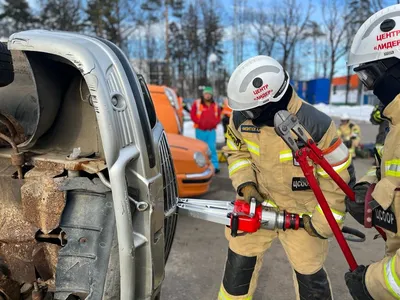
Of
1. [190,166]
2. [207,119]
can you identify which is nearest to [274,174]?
[190,166]

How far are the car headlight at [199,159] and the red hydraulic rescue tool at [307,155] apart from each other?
2720 millimetres

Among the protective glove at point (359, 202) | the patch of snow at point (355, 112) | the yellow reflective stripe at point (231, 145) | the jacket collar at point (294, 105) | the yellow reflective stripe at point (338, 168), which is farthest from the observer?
the patch of snow at point (355, 112)

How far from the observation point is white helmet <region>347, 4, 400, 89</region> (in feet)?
6.21

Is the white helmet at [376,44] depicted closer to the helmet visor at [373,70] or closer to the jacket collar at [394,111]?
the helmet visor at [373,70]

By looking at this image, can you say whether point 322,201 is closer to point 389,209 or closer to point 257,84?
point 389,209

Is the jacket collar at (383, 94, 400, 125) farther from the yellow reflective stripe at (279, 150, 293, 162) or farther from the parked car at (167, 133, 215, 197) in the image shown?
the parked car at (167, 133, 215, 197)

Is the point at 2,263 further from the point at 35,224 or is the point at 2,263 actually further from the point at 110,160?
the point at 110,160

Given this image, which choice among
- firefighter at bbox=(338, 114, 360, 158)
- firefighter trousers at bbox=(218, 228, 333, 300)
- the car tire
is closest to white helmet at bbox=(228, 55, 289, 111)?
firefighter trousers at bbox=(218, 228, 333, 300)

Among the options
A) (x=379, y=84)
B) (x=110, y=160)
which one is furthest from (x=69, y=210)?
(x=379, y=84)

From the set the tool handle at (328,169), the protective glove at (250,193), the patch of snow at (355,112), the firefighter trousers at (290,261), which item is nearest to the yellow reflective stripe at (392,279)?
the tool handle at (328,169)

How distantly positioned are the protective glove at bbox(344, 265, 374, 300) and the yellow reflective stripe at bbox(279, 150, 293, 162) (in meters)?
0.79

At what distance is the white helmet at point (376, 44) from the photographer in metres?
1.89

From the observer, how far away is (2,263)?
208 cm

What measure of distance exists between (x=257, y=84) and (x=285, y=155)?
487 mm
